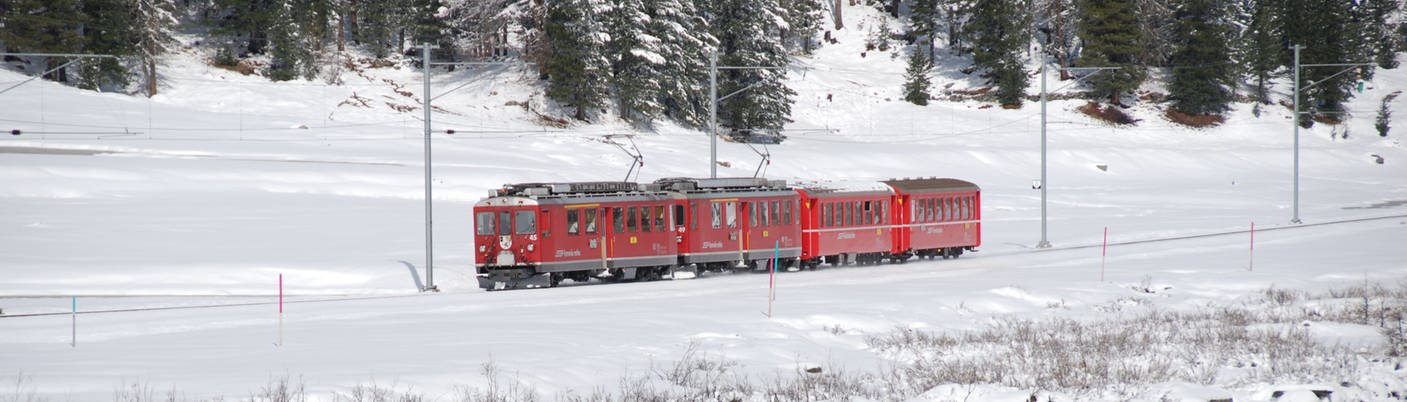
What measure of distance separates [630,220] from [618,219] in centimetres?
36

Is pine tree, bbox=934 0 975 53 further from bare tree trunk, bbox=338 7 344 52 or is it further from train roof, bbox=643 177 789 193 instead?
train roof, bbox=643 177 789 193

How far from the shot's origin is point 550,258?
2831 cm

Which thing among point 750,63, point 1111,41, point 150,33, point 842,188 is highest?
point 1111,41

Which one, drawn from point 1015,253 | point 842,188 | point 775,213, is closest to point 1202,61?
point 1015,253

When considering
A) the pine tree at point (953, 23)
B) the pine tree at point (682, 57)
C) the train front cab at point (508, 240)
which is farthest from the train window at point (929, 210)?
the pine tree at point (953, 23)

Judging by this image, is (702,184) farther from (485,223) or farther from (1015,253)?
(1015,253)

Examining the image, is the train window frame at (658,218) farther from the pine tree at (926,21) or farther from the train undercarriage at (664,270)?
the pine tree at (926,21)

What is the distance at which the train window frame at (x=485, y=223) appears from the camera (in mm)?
28125

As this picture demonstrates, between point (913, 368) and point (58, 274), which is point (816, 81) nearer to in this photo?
point (58, 274)

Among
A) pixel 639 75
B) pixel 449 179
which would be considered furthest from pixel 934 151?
pixel 449 179

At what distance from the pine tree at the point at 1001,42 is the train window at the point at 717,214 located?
6073 cm

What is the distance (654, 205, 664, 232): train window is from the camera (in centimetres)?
3042

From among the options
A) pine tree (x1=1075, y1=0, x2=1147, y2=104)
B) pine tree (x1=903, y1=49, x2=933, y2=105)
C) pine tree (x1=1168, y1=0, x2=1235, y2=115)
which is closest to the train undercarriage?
pine tree (x1=903, y1=49, x2=933, y2=105)

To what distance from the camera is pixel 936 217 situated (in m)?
37.9
